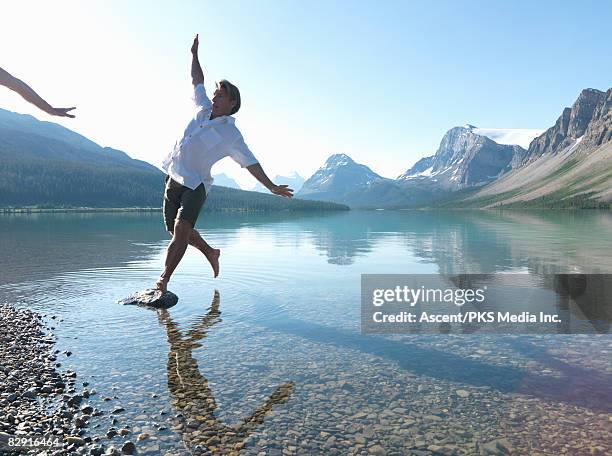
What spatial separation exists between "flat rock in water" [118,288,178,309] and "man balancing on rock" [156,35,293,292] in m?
0.39

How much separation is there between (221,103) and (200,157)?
1.30 meters

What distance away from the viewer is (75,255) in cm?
2681

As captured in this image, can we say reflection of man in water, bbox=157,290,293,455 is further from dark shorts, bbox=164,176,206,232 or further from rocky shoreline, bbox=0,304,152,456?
dark shorts, bbox=164,176,206,232

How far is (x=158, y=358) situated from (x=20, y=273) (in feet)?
47.9

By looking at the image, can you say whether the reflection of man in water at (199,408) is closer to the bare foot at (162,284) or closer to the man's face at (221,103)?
the bare foot at (162,284)

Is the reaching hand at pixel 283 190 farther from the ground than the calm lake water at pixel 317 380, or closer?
farther from the ground

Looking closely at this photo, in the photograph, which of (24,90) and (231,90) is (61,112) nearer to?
(24,90)

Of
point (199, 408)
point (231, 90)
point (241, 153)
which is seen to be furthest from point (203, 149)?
point (199, 408)

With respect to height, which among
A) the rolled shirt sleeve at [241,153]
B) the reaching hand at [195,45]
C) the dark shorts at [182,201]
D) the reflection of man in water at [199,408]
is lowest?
the reflection of man in water at [199,408]

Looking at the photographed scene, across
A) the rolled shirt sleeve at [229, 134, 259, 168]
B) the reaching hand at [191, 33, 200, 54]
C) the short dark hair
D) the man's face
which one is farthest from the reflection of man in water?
the reaching hand at [191, 33, 200, 54]

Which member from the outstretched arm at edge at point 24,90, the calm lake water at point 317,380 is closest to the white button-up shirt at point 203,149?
the calm lake water at point 317,380

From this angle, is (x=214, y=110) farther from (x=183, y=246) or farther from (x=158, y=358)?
(x=158, y=358)

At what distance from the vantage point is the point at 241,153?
31.9 ft

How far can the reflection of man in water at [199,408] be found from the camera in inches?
208
